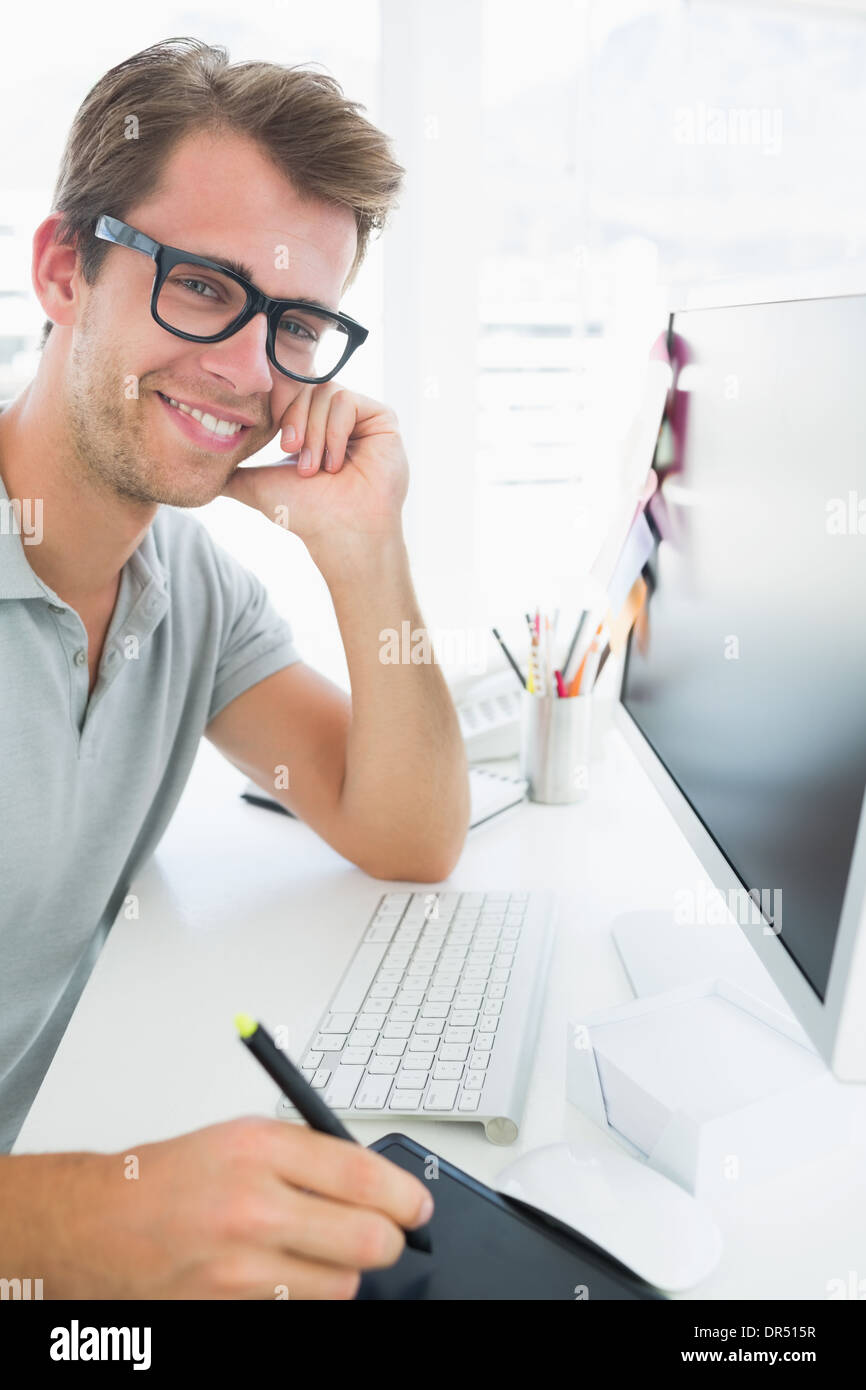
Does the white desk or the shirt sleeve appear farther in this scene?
the shirt sleeve

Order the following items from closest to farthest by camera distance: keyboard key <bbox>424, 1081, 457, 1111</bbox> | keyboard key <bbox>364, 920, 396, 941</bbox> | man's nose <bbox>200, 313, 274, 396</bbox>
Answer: keyboard key <bbox>424, 1081, 457, 1111</bbox>
keyboard key <bbox>364, 920, 396, 941</bbox>
man's nose <bbox>200, 313, 274, 396</bbox>

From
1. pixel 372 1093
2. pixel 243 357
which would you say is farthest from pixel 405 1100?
pixel 243 357

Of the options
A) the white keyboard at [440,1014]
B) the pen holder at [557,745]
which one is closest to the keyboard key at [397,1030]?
the white keyboard at [440,1014]

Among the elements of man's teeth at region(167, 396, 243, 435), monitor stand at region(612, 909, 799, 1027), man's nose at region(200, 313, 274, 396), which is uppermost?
man's nose at region(200, 313, 274, 396)

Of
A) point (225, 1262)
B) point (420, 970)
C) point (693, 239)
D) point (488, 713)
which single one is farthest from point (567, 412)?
point (225, 1262)

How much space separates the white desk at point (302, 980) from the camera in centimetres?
61

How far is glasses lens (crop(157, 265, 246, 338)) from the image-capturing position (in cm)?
96

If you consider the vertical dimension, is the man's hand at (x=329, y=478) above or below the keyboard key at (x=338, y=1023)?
above

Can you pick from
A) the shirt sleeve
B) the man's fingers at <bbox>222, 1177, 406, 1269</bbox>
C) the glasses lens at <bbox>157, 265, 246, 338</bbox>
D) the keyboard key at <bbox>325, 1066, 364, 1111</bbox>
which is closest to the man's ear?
the glasses lens at <bbox>157, 265, 246, 338</bbox>

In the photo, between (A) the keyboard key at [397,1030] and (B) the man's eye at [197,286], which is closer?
(A) the keyboard key at [397,1030]

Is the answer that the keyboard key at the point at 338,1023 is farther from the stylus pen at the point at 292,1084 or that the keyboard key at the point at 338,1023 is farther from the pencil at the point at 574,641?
the pencil at the point at 574,641

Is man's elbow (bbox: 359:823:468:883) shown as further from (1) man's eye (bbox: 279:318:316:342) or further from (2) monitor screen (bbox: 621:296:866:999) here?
(1) man's eye (bbox: 279:318:316:342)

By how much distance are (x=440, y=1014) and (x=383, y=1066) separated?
0.23 feet

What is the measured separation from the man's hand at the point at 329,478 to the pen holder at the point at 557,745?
269 millimetres
